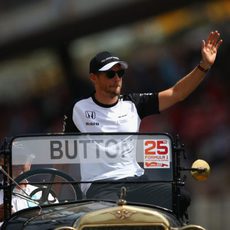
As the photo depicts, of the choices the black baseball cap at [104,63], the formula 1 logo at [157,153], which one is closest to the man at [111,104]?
the black baseball cap at [104,63]

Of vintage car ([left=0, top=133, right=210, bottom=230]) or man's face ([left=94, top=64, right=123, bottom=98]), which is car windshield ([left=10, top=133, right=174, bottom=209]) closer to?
vintage car ([left=0, top=133, right=210, bottom=230])

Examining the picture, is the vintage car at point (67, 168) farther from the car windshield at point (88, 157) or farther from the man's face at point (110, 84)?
the man's face at point (110, 84)

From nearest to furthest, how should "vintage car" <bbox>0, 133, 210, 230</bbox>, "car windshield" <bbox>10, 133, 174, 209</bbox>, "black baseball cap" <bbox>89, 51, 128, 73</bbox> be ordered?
"vintage car" <bbox>0, 133, 210, 230</bbox>, "car windshield" <bbox>10, 133, 174, 209</bbox>, "black baseball cap" <bbox>89, 51, 128, 73</bbox>

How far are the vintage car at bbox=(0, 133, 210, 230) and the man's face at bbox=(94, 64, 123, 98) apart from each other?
2.16 ft

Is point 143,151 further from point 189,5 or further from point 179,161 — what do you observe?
point 189,5

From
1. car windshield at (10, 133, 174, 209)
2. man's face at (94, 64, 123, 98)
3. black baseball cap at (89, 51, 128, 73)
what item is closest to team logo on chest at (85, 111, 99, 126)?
man's face at (94, 64, 123, 98)

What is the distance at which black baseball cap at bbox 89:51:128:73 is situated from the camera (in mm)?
9454

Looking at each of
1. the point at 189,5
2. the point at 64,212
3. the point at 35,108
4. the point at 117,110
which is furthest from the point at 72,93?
the point at 64,212

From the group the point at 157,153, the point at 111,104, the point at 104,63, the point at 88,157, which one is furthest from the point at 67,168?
the point at 104,63

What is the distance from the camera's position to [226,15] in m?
19.7

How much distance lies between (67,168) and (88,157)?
181 millimetres

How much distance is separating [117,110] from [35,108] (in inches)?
550

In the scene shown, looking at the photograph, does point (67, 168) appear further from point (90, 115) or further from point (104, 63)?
point (104, 63)

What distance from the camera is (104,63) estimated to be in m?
9.54
